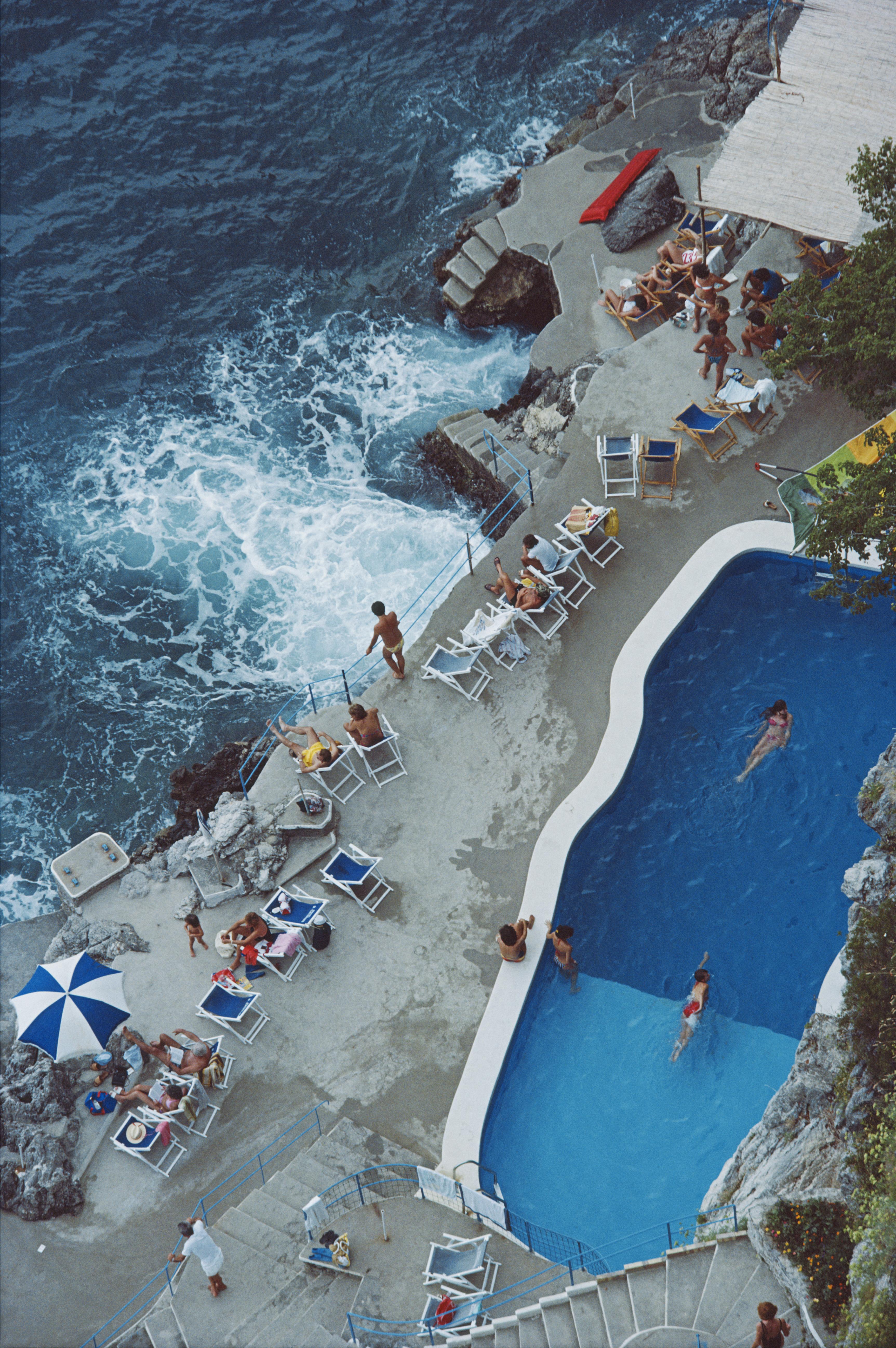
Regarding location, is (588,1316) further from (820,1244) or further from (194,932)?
(194,932)

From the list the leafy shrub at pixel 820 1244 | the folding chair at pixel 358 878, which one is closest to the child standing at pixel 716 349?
the folding chair at pixel 358 878

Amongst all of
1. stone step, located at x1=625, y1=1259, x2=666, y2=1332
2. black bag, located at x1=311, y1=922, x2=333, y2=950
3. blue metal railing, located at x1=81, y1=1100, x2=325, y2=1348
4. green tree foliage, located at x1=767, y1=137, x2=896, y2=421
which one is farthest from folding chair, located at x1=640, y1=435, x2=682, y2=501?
stone step, located at x1=625, y1=1259, x2=666, y2=1332

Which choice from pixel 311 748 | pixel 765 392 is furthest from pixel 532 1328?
pixel 765 392

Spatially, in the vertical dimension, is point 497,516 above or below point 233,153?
below

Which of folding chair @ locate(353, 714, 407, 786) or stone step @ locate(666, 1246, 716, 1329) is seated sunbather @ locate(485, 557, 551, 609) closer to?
folding chair @ locate(353, 714, 407, 786)

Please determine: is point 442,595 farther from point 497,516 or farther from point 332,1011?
point 332,1011

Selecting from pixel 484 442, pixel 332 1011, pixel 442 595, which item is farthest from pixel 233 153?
pixel 332 1011
